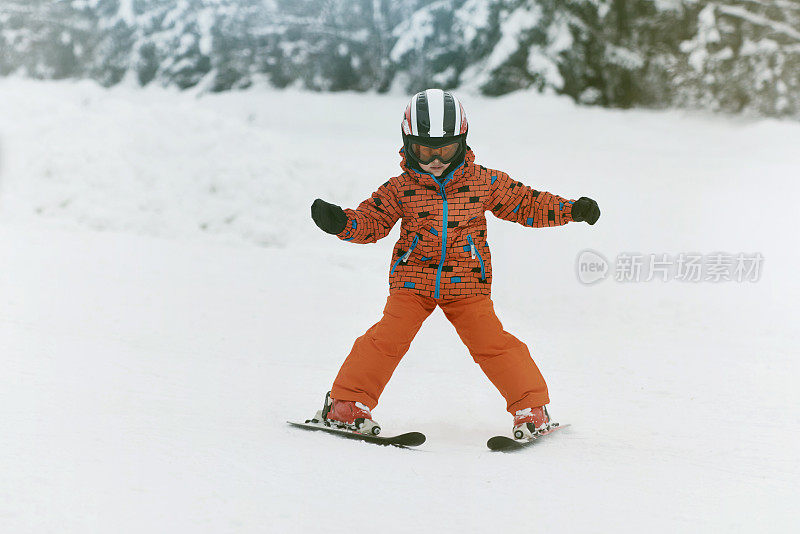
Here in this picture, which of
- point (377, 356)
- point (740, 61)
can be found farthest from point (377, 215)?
point (740, 61)

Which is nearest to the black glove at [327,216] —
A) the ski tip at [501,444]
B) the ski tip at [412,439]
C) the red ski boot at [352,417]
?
the red ski boot at [352,417]

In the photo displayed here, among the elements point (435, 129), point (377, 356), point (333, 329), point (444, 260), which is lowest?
point (333, 329)

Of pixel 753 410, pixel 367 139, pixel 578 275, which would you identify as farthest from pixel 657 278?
pixel 367 139

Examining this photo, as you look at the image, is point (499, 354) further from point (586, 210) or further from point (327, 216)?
point (327, 216)

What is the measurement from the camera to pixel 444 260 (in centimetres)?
233

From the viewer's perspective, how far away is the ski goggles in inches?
88.0

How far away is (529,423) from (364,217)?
803 millimetres

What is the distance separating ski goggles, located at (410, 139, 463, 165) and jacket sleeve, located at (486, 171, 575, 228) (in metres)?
0.17

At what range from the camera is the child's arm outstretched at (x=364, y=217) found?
219cm

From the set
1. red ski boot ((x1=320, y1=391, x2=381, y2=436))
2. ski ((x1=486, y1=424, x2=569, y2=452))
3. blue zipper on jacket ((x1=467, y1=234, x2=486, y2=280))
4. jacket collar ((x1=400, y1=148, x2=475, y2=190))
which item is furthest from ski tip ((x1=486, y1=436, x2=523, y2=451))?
jacket collar ((x1=400, y1=148, x2=475, y2=190))

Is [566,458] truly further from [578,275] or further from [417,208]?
[578,275]

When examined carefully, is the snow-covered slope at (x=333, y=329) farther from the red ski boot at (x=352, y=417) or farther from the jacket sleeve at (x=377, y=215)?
the jacket sleeve at (x=377, y=215)

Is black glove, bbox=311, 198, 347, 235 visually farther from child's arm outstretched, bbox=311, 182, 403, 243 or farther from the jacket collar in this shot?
the jacket collar

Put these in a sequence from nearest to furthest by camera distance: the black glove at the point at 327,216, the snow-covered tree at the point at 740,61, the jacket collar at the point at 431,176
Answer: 1. the black glove at the point at 327,216
2. the jacket collar at the point at 431,176
3. the snow-covered tree at the point at 740,61
